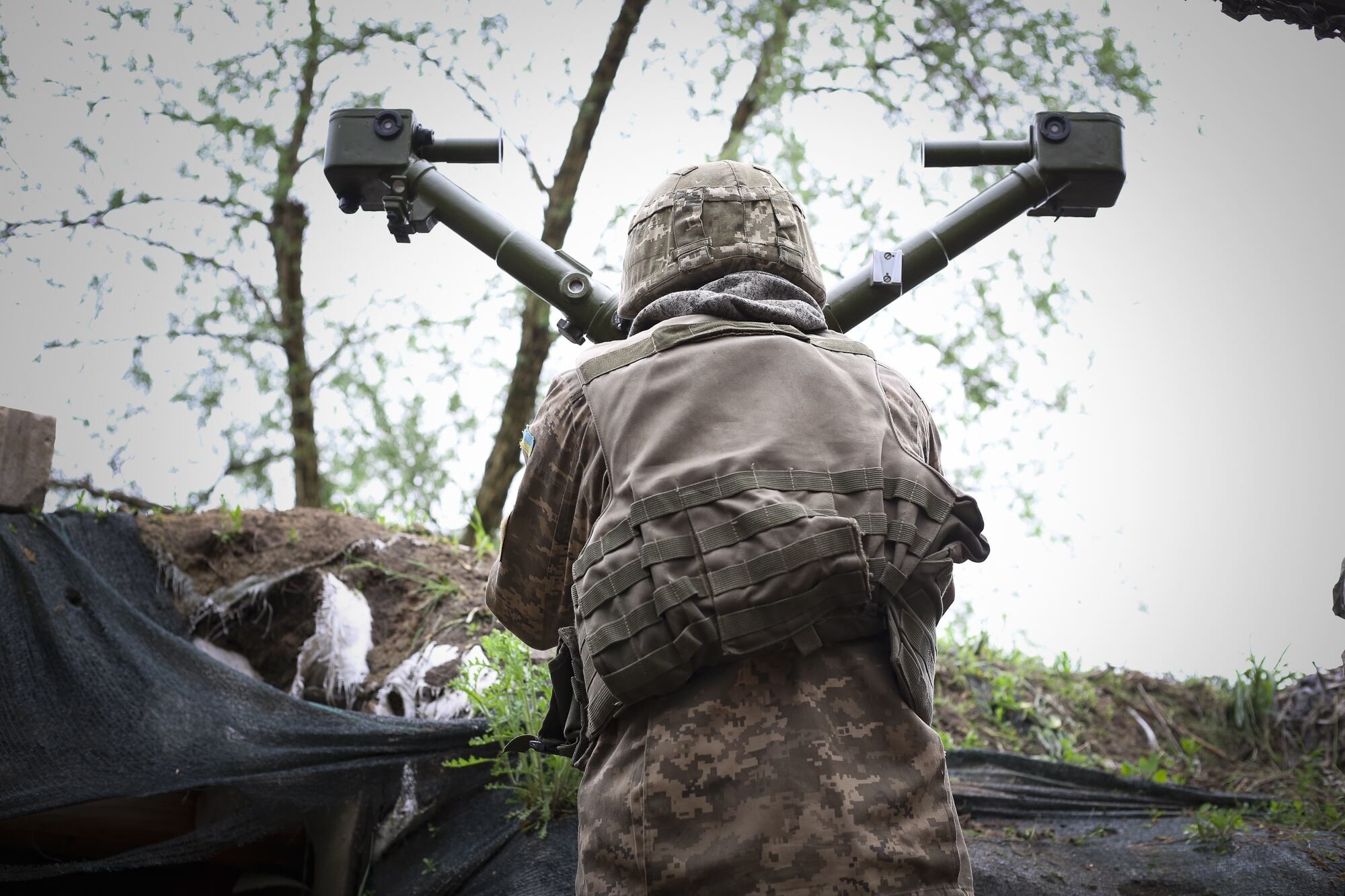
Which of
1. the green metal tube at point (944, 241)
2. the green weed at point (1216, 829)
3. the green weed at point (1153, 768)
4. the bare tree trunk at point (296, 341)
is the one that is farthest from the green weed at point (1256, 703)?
the bare tree trunk at point (296, 341)

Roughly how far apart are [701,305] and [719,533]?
570 millimetres

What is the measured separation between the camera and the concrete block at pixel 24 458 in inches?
136

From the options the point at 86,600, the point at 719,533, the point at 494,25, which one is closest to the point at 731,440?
the point at 719,533

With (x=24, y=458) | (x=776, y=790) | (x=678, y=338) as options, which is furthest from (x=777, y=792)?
(x=24, y=458)

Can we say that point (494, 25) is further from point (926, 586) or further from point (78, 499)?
point (926, 586)

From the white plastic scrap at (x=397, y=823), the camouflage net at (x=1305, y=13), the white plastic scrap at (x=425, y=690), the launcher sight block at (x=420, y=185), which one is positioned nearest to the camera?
the camouflage net at (x=1305, y=13)

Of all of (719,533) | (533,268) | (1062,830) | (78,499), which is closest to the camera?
(719,533)

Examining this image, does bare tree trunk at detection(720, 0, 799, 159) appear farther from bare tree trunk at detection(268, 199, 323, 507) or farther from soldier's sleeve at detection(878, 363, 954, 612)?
soldier's sleeve at detection(878, 363, 954, 612)

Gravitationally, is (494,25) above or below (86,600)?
above

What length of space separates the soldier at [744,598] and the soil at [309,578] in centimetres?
216

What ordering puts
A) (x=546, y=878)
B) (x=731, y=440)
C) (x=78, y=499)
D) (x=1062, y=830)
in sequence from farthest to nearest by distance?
(x=78, y=499), (x=1062, y=830), (x=546, y=878), (x=731, y=440)

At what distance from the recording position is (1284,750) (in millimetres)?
4430

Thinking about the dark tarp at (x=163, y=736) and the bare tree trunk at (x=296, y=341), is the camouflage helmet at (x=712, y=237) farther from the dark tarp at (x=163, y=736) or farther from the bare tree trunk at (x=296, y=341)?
the bare tree trunk at (x=296, y=341)

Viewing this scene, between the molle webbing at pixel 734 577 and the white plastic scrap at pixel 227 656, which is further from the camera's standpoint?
the white plastic scrap at pixel 227 656
